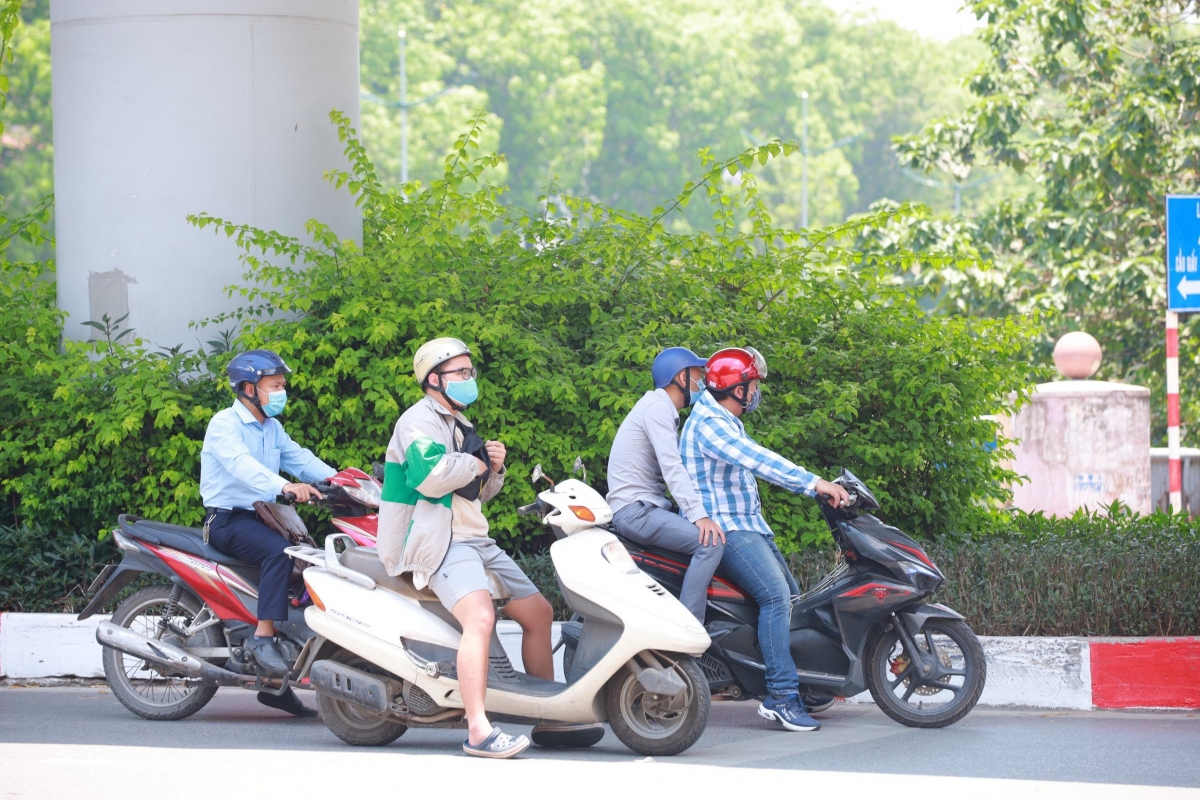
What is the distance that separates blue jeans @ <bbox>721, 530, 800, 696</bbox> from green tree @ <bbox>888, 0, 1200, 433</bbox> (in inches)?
407

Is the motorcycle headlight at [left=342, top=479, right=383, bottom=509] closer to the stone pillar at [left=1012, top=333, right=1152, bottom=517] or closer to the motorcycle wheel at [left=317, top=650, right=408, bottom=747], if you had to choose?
the motorcycle wheel at [left=317, top=650, right=408, bottom=747]

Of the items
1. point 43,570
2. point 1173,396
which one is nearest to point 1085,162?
point 1173,396

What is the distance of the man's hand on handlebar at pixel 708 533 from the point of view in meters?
6.76

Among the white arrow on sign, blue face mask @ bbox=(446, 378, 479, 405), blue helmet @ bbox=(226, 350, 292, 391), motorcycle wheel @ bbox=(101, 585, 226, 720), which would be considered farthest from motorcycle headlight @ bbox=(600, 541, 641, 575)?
the white arrow on sign

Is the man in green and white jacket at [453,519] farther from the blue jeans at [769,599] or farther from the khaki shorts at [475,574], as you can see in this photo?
the blue jeans at [769,599]

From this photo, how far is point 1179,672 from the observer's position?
744 cm

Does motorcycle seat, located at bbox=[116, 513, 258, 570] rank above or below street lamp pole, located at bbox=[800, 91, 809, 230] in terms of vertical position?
below

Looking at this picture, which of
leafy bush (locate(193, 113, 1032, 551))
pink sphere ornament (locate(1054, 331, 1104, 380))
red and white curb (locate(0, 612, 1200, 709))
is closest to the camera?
red and white curb (locate(0, 612, 1200, 709))

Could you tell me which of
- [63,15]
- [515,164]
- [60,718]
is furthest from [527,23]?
[60,718]

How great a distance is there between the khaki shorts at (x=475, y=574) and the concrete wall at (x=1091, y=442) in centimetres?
863

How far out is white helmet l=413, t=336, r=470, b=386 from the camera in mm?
6312

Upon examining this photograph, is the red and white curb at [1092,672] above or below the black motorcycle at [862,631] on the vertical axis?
below

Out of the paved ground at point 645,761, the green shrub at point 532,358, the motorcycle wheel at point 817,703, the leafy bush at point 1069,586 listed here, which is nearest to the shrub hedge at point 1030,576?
the leafy bush at point 1069,586

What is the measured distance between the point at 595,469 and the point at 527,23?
53144 mm
